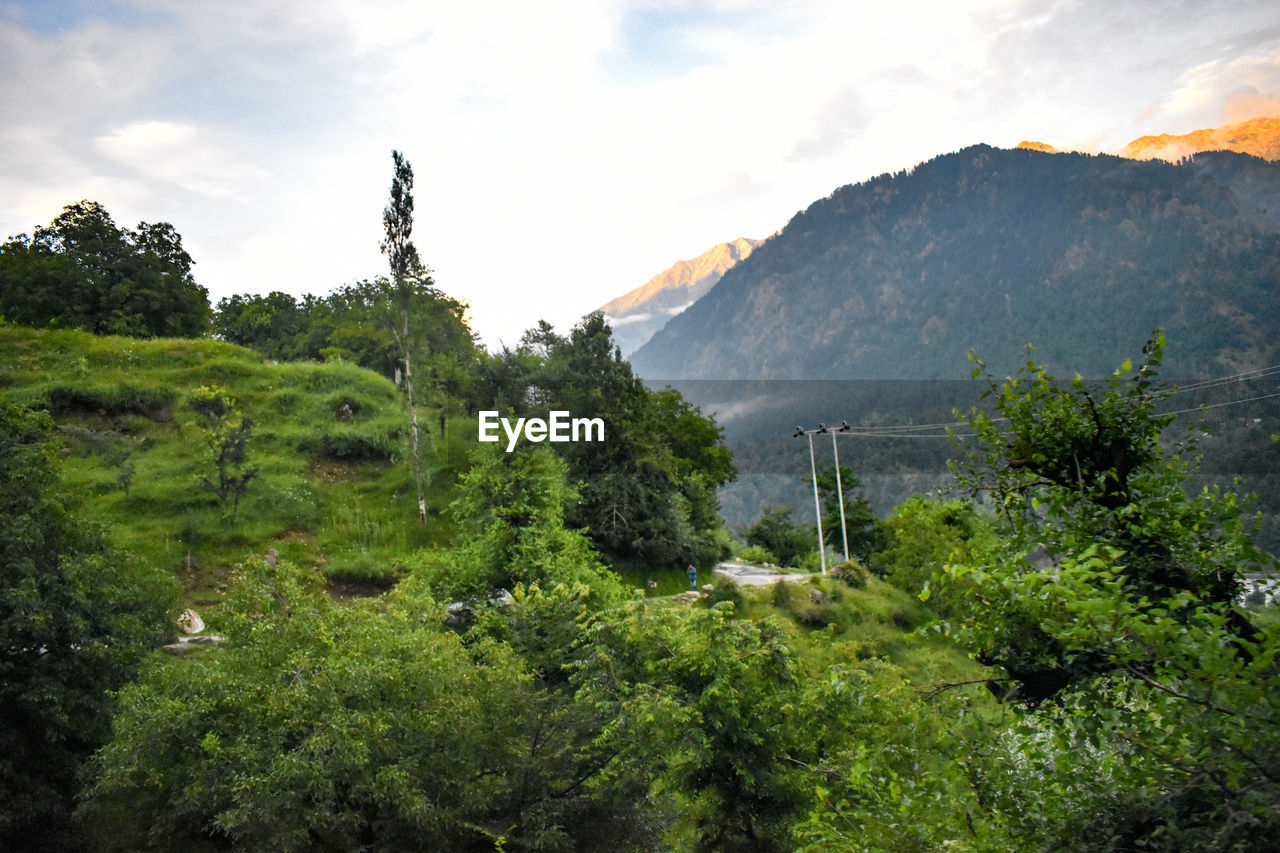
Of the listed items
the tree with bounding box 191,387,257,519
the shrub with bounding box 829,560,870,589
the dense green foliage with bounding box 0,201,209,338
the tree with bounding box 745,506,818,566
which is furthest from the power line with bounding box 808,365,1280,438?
the dense green foliage with bounding box 0,201,209,338

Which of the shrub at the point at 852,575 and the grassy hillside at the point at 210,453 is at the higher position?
the grassy hillside at the point at 210,453

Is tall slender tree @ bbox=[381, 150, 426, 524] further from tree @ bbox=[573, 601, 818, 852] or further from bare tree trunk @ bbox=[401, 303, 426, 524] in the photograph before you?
tree @ bbox=[573, 601, 818, 852]

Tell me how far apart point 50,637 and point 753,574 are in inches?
1207

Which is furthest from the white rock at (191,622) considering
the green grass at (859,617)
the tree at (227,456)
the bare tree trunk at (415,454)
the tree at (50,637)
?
the green grass at (859,617)

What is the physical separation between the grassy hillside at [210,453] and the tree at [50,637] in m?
8.21

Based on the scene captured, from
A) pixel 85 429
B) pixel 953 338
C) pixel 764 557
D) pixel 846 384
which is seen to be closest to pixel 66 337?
pixel 85 429

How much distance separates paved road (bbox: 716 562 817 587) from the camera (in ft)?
116

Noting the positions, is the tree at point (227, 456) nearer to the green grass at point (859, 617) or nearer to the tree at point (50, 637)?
the tree at point (50, 637)

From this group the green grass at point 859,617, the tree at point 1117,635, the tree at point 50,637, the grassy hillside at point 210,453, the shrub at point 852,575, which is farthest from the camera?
the shrub at point 852,575

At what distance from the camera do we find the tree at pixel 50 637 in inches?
500

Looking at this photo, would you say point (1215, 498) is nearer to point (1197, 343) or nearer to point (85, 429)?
point (85, 429)

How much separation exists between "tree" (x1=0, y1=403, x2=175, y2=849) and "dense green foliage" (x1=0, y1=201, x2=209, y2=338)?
2902 cm

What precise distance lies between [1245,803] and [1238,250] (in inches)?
6729

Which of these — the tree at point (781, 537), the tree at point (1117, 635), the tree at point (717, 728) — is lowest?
the tree at point (781, 537)
